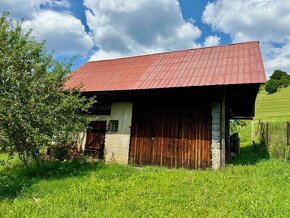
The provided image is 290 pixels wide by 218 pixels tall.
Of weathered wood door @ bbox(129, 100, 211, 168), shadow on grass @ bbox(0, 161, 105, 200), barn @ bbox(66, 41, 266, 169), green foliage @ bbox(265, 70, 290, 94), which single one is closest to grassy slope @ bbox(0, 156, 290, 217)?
shadow on grass @ bbox(0, 161, 105, 200)

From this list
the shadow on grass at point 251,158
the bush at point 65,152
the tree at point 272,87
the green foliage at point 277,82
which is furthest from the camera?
the green foliage at point 277,82

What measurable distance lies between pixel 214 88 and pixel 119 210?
6.60 metres

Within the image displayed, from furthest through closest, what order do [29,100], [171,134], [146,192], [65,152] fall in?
[65,152], [171,134], [29,100], [146,192]

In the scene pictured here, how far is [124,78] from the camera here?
1383 centimetres

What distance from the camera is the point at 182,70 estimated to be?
1287 centimetres

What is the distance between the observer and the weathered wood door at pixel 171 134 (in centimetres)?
1107

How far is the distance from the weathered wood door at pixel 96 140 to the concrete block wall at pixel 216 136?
5.17 m

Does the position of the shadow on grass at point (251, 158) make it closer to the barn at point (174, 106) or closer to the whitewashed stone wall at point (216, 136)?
the barn at point (174, 106)

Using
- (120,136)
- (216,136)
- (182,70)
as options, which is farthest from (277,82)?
(120,136)

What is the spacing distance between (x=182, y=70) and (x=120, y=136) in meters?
4.17

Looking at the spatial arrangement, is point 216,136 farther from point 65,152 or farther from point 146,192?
point 65,152

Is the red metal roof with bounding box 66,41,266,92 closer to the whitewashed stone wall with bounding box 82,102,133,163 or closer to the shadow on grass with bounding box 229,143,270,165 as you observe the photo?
the whitewashed stone wall with bounding box 82,102,133,163

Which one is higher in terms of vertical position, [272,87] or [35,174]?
[272,87]

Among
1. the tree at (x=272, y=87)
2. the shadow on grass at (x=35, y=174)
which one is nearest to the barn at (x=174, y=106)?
the shadow on grass at (x=35, y=174)
